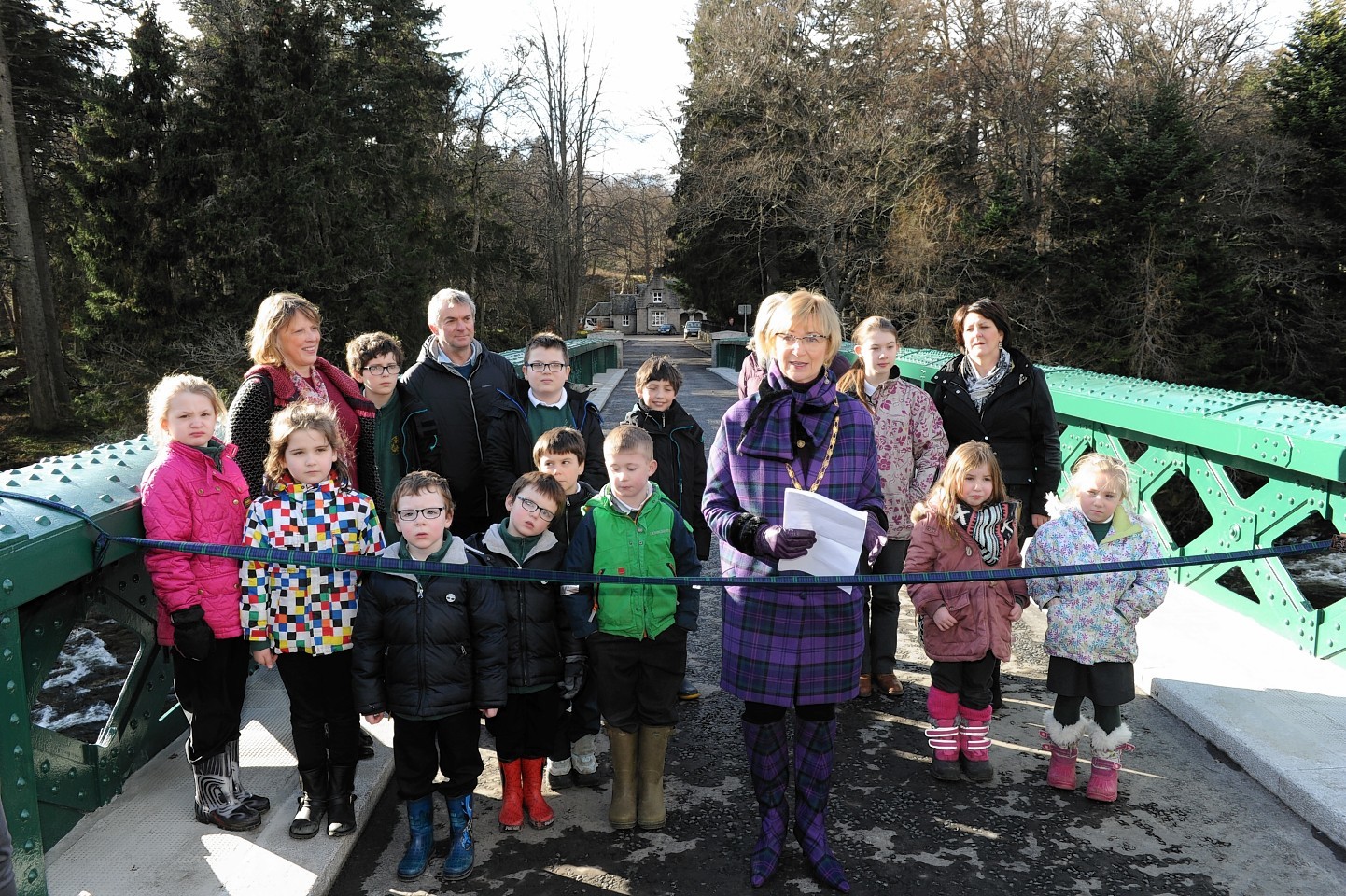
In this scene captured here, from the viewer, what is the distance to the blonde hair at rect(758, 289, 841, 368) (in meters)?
2.86

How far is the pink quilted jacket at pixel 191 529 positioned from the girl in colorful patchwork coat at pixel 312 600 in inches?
2.9

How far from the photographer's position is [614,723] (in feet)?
10.9

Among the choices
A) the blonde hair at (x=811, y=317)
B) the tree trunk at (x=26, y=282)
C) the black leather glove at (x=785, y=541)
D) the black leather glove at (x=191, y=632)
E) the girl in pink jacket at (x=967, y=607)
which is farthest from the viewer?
the tree trunk at (x=26, y=282)

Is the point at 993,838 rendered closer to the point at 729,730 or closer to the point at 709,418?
the point at 729,730

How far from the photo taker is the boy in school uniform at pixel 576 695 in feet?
11.6

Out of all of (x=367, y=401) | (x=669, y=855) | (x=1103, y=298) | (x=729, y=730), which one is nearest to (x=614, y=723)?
(x=669, y=855)

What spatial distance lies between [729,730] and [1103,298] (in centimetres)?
2437

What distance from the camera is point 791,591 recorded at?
2918 millimetres

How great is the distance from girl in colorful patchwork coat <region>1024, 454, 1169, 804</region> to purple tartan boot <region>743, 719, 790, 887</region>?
1.19 m

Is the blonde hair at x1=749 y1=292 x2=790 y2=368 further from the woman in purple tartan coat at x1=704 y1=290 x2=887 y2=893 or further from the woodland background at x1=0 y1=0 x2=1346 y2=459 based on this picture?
the woodland background at x1=0 y1=0 x2=1346 y2=459

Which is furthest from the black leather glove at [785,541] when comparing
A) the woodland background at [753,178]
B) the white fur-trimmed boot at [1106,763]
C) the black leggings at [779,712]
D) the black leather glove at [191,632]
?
the woodland background at [753,178]

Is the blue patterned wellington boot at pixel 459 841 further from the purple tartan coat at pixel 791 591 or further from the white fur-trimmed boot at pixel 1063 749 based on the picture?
the white fur-trimmed boot at pixel 1063 749

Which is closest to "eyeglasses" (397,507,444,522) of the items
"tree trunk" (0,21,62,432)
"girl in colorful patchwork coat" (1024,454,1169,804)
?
"girl in colorful patchwork coat" (1024,454,1169,804)

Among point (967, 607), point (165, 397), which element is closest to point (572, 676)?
point (967, 607)
